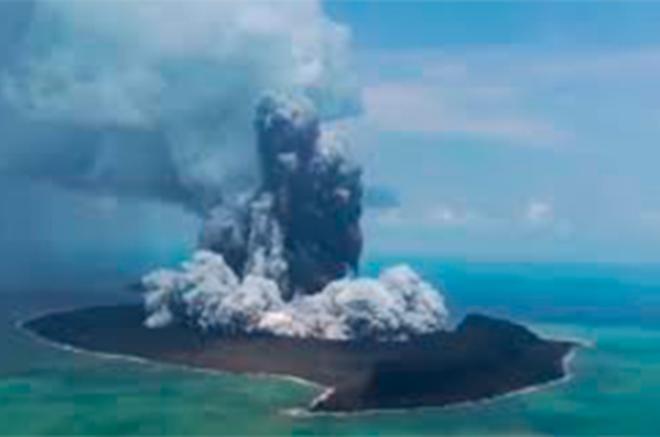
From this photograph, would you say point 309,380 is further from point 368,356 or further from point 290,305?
point 290,305

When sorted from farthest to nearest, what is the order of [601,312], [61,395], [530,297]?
[530,297]
[601,312]
[61,395]

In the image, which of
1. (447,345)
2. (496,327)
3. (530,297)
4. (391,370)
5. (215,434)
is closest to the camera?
(215,434)

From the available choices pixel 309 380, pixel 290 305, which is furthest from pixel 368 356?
pixel 290 305

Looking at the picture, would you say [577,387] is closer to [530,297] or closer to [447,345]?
[447,345]

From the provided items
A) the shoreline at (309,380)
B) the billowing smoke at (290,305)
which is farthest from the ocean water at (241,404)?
the billowing smoke at (290,305)

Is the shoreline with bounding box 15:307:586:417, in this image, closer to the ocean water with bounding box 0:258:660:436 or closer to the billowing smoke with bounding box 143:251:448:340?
the ocean water with bounding box 0:258:660:436

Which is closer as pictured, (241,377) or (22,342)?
(241,377)

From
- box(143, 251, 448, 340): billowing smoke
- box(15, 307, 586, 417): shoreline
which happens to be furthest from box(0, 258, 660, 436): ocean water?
box(143, 251, 448, 340): billowing smoke

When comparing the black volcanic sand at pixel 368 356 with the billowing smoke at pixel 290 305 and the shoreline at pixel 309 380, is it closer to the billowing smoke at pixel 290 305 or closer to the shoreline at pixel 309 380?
the shoreline at pixel 309 380

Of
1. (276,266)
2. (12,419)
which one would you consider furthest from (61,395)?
(276,266)
